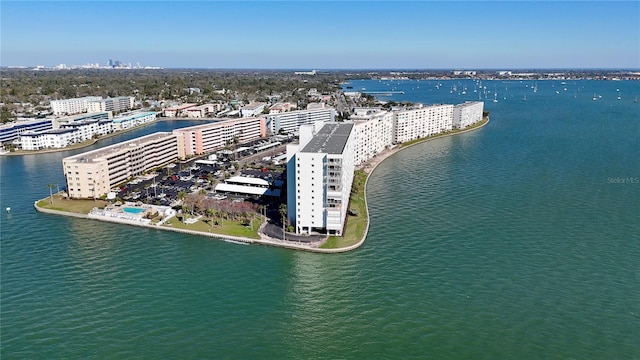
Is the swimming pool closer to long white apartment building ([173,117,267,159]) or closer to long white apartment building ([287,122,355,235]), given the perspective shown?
long white apartment building ([287,122,355,235])

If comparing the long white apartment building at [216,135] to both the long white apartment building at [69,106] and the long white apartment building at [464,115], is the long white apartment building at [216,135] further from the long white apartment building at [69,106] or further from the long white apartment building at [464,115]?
the long white apartment building at [69,106]

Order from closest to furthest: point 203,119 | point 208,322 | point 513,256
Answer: point 208,322, point 513,256, point 203,119

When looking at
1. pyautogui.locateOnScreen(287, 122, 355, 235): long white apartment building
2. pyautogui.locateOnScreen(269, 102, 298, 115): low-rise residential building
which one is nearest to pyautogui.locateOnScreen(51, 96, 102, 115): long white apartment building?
pyautogui.locateOnScreen(269, 102, 298, 115): low-rise residential building

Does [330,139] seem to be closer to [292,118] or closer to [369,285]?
[369,285]

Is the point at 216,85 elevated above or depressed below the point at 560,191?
above

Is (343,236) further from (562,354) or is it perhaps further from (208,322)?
(562,354)

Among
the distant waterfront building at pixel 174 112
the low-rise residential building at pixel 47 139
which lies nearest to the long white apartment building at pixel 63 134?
the low-rise residential building at pixel 47 139

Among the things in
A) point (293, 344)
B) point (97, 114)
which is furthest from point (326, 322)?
point (97, 114)
